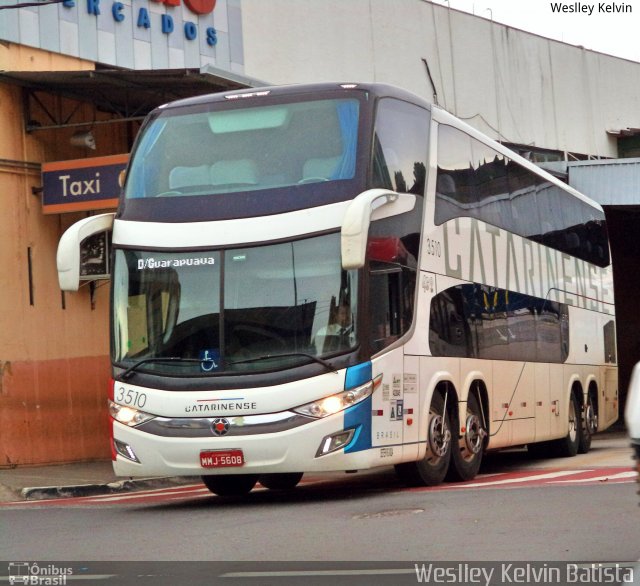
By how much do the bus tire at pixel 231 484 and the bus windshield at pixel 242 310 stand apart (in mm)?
2525

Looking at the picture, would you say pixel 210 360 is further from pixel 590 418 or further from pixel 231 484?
pixel 590 418

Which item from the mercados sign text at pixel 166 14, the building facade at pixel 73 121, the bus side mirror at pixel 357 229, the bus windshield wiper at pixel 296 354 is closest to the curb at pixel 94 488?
the building facade at pixel 73 121

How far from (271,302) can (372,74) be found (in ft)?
69.9

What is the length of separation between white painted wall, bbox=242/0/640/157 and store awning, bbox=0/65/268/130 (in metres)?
6.06

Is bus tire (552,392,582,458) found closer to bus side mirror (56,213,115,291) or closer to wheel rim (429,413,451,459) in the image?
wheel rim (429,413,451,459)

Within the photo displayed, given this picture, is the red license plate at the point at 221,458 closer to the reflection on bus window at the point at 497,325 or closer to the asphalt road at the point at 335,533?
the asphalt road at the point at 335,533

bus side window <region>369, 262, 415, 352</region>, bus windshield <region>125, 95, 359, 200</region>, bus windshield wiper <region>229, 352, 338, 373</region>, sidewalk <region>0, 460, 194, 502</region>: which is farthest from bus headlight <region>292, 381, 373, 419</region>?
sidewalk <region>0, 460, 194, 502</region>

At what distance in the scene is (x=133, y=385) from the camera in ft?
42.2

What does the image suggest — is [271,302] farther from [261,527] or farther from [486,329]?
[486,329]

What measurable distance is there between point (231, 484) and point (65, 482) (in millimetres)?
4387

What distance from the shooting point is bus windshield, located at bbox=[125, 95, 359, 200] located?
12.9 metres
